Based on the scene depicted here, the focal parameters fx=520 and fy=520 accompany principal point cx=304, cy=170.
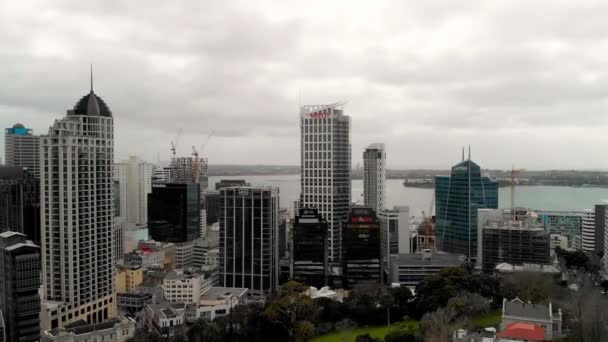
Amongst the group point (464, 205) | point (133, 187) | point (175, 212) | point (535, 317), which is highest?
point (133, 187)

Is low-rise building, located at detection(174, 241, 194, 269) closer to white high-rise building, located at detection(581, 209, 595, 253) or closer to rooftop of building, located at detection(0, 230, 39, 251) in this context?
rooftop of building, located at detection(0, 230, 39, 251)

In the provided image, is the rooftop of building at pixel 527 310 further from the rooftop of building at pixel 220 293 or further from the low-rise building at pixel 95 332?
the rooftop of building at pixel 220 293

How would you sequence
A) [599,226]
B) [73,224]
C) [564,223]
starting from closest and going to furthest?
[73,224] < [599,226] < [564,223]

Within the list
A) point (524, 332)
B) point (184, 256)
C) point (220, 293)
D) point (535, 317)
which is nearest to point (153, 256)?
point (184, 256)

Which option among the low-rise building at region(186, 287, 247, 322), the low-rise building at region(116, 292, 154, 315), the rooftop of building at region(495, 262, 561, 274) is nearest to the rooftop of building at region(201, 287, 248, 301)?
the low-rise building at region(186, 287, 247, 322)

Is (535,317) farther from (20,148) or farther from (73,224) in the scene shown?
(20,148)
